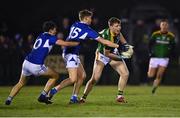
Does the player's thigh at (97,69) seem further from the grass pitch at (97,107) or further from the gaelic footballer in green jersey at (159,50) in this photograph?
the gaelic footballer in green jersey at (159,50)

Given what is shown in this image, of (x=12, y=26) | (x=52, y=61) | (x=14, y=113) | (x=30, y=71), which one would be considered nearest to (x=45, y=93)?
(x=30, y=71)

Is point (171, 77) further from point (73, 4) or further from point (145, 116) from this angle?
point (145, 116)

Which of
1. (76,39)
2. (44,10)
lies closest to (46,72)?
(76,39)

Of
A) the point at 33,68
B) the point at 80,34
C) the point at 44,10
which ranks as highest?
the point at 80,34

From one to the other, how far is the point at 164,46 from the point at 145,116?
9200 mm

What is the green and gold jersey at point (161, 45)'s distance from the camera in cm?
2434

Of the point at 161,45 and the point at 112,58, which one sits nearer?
the point at 112,58

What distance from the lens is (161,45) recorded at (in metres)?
24.6

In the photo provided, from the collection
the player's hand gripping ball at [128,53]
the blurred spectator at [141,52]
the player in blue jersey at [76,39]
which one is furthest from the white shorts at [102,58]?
the blurred spectator at [141,52]

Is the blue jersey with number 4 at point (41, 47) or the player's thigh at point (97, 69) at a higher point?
the blue jersey with number 4 at point (41, 47)

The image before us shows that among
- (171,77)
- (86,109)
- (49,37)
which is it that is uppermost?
(49,37)

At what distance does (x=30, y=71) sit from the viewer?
18.0 meters

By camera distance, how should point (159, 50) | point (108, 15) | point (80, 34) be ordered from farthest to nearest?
point (108, 15)
point (159, 50)
point (80, 34)

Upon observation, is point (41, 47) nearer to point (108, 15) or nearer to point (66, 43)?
point (66, 43)
